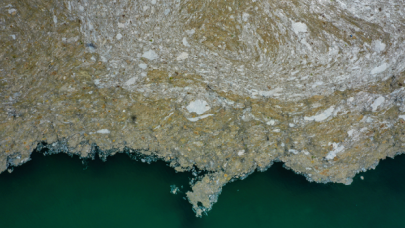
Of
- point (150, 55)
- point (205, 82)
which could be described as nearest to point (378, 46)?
point (205, 82)

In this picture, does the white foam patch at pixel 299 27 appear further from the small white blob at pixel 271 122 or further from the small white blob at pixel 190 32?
the small white blob at pixel 190 32

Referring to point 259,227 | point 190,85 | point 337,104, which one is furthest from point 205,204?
point 337,104

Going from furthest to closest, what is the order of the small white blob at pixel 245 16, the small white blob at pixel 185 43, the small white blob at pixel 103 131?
1. the small white blob at pixel 103 131
2. the small white blob at pixel 185 43
3. the small white blob at pixel 245 16

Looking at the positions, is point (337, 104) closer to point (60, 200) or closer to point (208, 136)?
point (208, 136)

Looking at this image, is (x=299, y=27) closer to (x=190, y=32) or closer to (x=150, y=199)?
(x=190, y=32)

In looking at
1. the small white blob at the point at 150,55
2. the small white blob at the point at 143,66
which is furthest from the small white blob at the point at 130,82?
the small white blob at the point at 150,55
